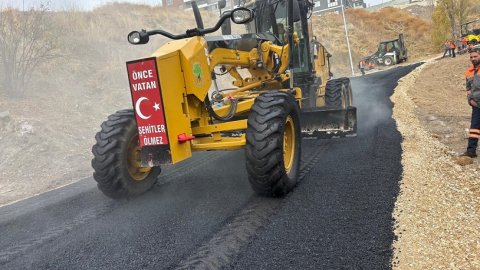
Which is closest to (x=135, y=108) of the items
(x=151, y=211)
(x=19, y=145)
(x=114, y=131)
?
(x=114, y=131)

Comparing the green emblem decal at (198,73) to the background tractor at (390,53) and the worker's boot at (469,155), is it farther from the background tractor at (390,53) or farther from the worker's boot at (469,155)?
the background tractor at (390,53)

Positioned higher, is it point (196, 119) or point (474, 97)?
point (196, 119)

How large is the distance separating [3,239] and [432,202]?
456 centimetres

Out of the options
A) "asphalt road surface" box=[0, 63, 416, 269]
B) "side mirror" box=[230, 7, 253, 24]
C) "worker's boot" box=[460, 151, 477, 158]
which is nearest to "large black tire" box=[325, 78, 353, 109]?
"asphalt road surface" box=[0, 63, 416, 269]

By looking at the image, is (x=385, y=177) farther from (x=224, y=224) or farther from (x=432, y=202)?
(x=224, y=224)

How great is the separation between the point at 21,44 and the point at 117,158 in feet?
38.0

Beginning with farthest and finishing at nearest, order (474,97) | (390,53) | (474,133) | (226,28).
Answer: (390,53) < (226,28) < (474,133) < (474,97)

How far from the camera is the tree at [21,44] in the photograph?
12.2 meters

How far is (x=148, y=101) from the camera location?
4.26 meters

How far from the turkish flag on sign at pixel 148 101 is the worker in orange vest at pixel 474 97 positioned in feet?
14.4

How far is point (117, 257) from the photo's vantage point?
3.61 meters

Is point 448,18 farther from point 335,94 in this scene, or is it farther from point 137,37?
point 137,37

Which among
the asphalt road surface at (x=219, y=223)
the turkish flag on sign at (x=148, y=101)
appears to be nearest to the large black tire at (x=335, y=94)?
the asphalt road surface at (x=219, y=223)

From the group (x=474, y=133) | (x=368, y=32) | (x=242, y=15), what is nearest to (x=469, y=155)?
(x=474, y=133)
